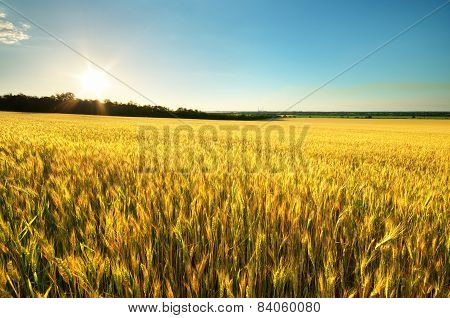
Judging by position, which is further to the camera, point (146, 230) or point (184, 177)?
point (184, 177)

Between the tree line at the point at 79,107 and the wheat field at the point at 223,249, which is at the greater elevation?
the tree line at the point at 79,107

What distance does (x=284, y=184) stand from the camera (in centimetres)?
280

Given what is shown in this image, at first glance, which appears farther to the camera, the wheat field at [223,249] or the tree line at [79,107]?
the tree line at [79,107]

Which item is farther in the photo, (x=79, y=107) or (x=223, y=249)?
(x=79, y=107)

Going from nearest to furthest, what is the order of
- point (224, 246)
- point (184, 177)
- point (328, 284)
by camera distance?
point (328, 284) → point (224, 246) → point (184, 177)

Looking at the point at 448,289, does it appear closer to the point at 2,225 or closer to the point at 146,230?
the point at 146,230

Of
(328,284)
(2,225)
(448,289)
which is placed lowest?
(448,289)

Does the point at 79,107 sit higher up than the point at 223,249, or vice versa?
the point at 79,107

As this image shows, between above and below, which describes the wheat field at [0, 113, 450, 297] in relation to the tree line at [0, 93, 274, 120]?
below

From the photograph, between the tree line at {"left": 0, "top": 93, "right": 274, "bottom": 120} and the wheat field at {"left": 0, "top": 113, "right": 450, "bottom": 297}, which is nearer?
the wheat field at {"left": 0, "top": 113, "right": 450, "bottom": 297}

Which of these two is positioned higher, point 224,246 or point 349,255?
point 224,246

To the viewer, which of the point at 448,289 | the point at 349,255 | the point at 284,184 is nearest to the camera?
the point at 448,289

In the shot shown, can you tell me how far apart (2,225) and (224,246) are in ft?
4.04
